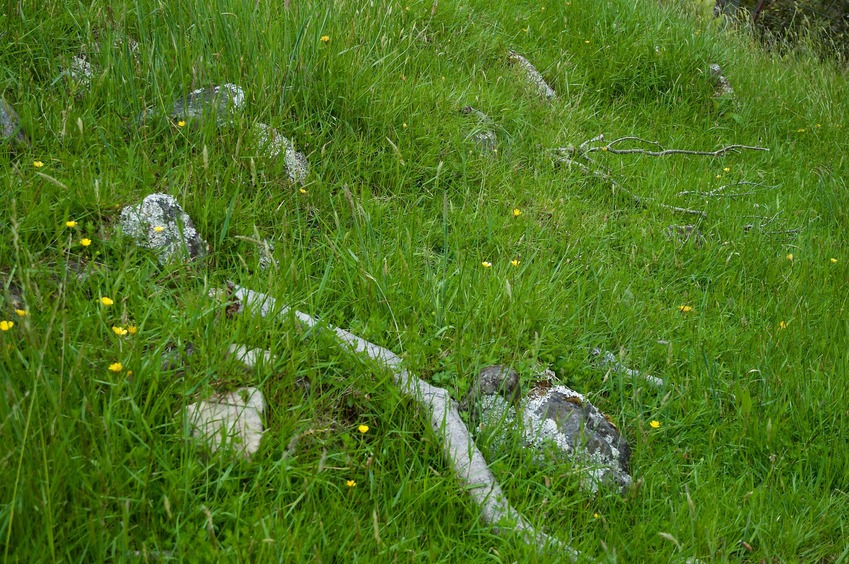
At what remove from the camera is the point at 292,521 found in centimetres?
187

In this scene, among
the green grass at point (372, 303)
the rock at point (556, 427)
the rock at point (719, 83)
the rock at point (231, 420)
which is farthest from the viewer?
the rock at point (719, 83)

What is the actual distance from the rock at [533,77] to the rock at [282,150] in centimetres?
234

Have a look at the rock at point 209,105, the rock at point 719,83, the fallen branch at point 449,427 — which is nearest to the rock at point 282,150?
the rock at point 209,105

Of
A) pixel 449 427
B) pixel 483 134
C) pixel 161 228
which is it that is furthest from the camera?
pixel 483 134

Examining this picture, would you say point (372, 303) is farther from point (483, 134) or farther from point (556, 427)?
point (483, 134)

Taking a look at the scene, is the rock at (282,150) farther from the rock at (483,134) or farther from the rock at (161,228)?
the rock at (483,134)

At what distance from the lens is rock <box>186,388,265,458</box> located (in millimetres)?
1978

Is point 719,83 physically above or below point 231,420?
above

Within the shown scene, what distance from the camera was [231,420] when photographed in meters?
2.09

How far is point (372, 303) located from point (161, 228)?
87 centimetres

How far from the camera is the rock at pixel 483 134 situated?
4.11 meters

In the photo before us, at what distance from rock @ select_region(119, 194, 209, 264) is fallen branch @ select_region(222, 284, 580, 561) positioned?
0.27 metres

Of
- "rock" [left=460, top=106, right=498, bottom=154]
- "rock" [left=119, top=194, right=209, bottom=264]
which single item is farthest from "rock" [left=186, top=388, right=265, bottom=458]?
"rock" [left=460, top=106, right=498, bottom=154]

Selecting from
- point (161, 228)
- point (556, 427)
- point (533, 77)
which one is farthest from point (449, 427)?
point (533, 77)
